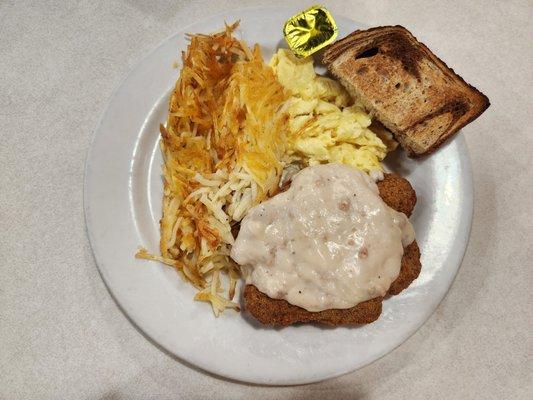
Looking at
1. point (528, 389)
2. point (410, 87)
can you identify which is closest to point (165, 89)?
point (410, 87)

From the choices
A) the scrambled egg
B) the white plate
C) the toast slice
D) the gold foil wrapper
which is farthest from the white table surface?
the scrambled egg

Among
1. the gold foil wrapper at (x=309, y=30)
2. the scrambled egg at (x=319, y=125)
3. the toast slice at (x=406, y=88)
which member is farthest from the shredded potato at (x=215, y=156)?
the toast slice at (x=406, y=88)

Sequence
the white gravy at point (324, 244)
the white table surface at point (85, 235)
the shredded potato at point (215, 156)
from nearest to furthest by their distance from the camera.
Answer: the white gravy at point (324, 244) < the shredded potato at point (215, 156) < the white table surface at point (85, 235)

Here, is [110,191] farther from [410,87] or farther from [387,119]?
[410,87]

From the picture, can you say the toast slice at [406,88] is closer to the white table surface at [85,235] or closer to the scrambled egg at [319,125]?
the scrambled egg at [319,125]

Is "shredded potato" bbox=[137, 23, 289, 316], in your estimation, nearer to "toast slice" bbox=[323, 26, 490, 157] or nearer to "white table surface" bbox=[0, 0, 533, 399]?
"toast slice" bbox=[323, 26, 490, 157]

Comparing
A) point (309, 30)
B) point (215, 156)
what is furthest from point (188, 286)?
point (309, 30)
